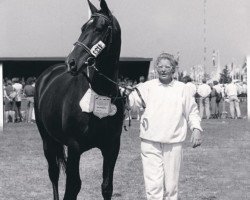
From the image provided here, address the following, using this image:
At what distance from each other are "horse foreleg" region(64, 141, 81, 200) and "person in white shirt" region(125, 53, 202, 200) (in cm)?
75

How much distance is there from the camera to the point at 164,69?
5.78m

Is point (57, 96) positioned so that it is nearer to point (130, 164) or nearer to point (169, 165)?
point (169, 165)

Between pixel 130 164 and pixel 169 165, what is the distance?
18.0ft

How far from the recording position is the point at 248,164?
1130 centimetres

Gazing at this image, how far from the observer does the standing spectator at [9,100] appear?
24312 millimetres

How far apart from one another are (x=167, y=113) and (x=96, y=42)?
100 centimetres

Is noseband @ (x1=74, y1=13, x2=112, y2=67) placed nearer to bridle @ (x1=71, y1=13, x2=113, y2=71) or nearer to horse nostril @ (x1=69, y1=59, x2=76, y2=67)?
bridle @ (x1=71, y1=13, x2=113, y2=71)

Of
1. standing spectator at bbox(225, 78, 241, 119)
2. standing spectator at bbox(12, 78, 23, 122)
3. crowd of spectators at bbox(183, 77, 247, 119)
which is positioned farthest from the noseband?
standing spectator at bbox(225, 78, 241, 119)

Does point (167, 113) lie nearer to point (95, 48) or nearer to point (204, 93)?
point (95, 48)

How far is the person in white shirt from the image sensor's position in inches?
227

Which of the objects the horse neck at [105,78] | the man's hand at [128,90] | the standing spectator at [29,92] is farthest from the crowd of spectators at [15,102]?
the horse neck at [105,78]

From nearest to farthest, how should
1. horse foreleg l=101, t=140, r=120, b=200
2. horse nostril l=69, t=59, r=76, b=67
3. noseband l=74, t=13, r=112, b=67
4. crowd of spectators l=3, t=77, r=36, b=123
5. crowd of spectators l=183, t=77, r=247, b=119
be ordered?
horse nostril l=69, t=59, r=76, b=67 → noseband l=74, t=13, r=112, b=67 → horse foreleg l=101, t=140, r=120, b=200 → crowd of spectators l=3, t=77, r=36, b=123 → crowd of spectators l=183, t=77, r=247, b=119

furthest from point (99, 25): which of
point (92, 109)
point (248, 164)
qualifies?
point (248, 164)

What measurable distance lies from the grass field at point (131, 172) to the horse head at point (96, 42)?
2718 millimetres
